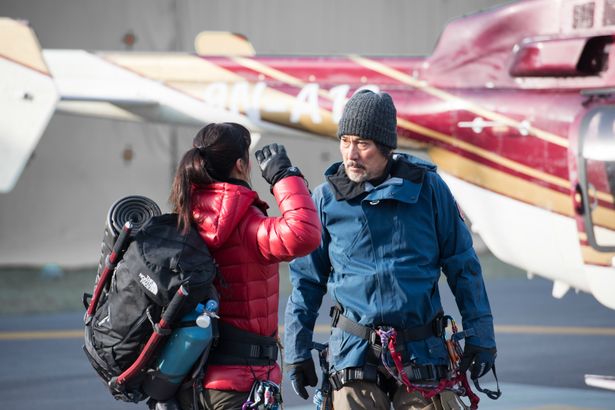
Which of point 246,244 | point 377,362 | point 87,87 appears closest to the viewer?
point 246,244

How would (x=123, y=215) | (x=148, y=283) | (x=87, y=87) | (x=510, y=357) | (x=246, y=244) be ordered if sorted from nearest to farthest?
(x=148, y=283)
(x=246, y=244)
(x=123, y=215)
(x=510, y=357)
(x=87, y=87)

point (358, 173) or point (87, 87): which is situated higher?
point (358, 173)

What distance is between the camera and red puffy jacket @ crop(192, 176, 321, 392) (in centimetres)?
366

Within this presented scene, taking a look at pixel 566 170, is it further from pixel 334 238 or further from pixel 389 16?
pixel 389 16

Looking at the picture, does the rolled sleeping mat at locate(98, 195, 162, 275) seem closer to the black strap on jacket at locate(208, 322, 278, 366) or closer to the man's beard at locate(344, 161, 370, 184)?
the black strap on jacket at locate(208, 322, 278, 366)

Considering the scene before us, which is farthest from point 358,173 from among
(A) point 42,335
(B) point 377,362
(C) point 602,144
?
(A) point 42,335

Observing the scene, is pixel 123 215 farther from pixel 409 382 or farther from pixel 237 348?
pixel 409 382

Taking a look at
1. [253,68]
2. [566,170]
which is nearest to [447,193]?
[566,170]

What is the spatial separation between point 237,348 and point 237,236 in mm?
387

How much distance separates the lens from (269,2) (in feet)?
46.4

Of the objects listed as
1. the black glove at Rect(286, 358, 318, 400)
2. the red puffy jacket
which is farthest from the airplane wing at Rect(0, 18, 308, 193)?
the red puffy jacket

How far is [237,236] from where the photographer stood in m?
3.72

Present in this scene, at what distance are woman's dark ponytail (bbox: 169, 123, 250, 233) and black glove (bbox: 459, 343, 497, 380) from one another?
1.09 m

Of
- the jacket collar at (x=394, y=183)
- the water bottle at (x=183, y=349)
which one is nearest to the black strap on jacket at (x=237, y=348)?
the water bottle at (x=183, y=349)
